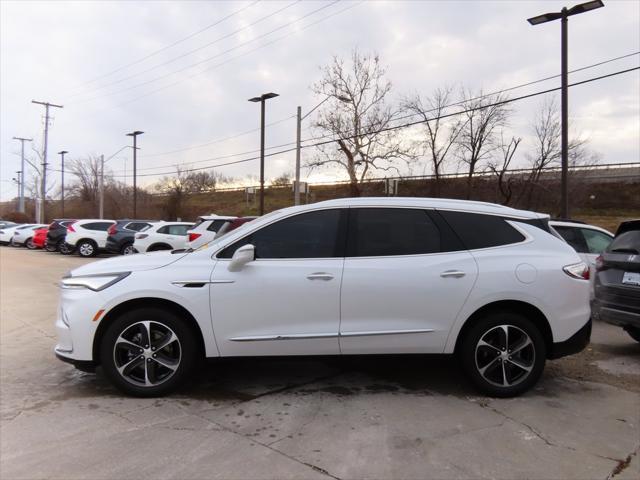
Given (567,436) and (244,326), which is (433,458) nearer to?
(567,436)

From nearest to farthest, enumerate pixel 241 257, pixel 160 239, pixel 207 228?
pixel 241 257 → pixel 207 228 → pixel 160 239

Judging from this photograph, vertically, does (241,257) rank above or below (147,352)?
above

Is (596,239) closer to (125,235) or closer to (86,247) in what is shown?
(125,235)

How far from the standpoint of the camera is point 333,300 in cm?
436

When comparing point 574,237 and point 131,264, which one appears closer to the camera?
point 131,264

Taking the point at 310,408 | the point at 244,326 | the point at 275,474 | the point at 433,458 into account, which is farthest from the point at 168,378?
the point at 433,458

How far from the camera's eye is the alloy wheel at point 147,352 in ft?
14.3

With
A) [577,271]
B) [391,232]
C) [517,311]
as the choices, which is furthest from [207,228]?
[577,271]

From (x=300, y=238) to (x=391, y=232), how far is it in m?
0.82

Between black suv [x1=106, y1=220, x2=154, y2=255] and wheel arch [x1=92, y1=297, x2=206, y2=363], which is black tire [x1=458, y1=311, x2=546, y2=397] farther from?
black suv [x1=106, y1=220, x2=154, y2=255]

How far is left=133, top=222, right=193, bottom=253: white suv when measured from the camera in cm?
1788

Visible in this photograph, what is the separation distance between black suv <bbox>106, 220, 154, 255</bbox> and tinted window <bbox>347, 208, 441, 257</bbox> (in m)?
17.9

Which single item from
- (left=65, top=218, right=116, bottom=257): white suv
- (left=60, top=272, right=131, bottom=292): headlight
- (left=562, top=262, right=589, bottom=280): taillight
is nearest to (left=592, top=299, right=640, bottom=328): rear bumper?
(left=562, top=262, right=589, bottom=280): taillight

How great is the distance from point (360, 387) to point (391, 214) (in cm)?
164
